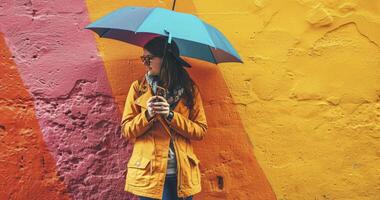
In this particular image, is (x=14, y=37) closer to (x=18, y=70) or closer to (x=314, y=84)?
(x=18, y=70)

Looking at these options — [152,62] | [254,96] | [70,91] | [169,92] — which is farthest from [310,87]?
[70,91]

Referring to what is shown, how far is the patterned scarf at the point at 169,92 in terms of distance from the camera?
3.29 m

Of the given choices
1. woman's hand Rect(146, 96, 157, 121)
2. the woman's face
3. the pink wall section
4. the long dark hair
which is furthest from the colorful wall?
woman's hand Rect(146, 96, 157, 121)

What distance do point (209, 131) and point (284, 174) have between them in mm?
644

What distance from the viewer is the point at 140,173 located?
10.5 ft

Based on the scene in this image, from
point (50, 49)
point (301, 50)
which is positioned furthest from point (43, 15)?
point (301, 50)

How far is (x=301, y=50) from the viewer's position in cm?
391

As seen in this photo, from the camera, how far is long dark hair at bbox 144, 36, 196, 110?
3.25m

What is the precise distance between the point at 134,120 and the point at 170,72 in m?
0.38

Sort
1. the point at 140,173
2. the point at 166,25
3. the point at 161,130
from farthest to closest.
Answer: the point at 161,130
the point at 140,173
the point at 166,25

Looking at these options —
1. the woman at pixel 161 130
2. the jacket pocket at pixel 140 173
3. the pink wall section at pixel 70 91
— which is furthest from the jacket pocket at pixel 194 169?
the pink wall section at pixel 70 91

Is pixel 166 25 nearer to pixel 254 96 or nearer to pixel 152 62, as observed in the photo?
pixel 152 62

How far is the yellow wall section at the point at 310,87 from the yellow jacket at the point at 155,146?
29.0 inches

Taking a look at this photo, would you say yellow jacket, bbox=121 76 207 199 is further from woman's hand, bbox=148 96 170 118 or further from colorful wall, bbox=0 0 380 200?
colorful wall, bbox=0 0 380 200
